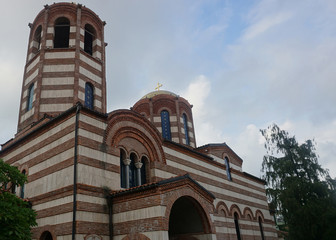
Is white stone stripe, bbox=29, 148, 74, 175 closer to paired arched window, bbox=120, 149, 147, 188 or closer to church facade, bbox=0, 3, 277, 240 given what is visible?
church facade, bbox=0, 3, 277, 240

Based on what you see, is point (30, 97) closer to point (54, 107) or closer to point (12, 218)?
point (54, 107)

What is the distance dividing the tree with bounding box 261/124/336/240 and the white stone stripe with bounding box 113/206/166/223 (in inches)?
493

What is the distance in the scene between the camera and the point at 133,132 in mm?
13320

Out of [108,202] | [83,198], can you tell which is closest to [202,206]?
[108,202]

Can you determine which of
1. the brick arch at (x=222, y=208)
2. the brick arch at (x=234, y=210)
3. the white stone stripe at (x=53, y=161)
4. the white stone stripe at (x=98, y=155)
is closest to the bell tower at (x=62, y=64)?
the white stone stripe at (x=53, y=161)

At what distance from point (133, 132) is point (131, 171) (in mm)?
1754

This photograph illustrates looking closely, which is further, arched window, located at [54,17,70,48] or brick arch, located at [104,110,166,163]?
arched window, located at [54,17,70,48]

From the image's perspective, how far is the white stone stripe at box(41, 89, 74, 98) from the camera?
48.0 ft

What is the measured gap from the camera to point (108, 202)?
11.0 m

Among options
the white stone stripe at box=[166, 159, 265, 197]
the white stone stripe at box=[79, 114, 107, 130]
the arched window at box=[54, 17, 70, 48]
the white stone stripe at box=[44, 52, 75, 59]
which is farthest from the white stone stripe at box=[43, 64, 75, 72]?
the white stone stripe at box=[166, 159, 265, 197]

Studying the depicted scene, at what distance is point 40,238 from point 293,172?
56.0 ft

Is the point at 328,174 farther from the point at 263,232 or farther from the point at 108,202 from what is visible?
the point at 108,202

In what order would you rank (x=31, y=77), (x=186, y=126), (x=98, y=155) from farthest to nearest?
(x=186, y=126) < (x=31, y=77) < (x=98, y=155)

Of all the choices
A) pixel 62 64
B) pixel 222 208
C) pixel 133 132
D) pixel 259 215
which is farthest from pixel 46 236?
pixel 259 215
